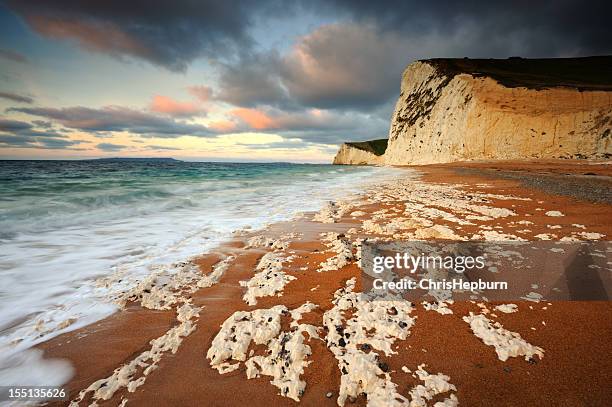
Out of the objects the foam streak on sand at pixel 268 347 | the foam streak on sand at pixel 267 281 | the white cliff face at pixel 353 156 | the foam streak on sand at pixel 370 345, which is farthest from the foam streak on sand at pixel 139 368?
the white cliff face at pixel 353 156

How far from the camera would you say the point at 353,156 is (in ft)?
296

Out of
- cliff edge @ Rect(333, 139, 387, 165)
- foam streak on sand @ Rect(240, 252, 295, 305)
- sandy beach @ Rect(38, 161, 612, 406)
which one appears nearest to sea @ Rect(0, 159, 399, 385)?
sandy beach @ Rect(38, 161, 612, 406)

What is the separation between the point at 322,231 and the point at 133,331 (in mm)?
3251

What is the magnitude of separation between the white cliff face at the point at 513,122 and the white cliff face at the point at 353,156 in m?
46.4

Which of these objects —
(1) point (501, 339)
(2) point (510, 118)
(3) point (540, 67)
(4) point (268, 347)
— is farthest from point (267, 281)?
(3) point (540, 67)

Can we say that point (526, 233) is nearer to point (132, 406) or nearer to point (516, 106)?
point (132, 406)

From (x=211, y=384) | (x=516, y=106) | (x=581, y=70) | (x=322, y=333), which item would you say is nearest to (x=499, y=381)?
(x=322, y=333)

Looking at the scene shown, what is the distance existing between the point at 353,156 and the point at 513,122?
209 ft

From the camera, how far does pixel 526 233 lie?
13.1 feet

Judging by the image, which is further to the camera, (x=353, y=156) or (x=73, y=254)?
(x=353, y=156)

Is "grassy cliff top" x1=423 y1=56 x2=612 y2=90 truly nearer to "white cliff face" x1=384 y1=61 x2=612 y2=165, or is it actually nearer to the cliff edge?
"white cliff face" x1=384 y1=61 x2=612 y2=165

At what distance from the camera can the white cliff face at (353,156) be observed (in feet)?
272

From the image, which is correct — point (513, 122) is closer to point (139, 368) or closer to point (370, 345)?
point (370, 345)

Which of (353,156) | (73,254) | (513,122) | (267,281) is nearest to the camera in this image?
(267,281)
